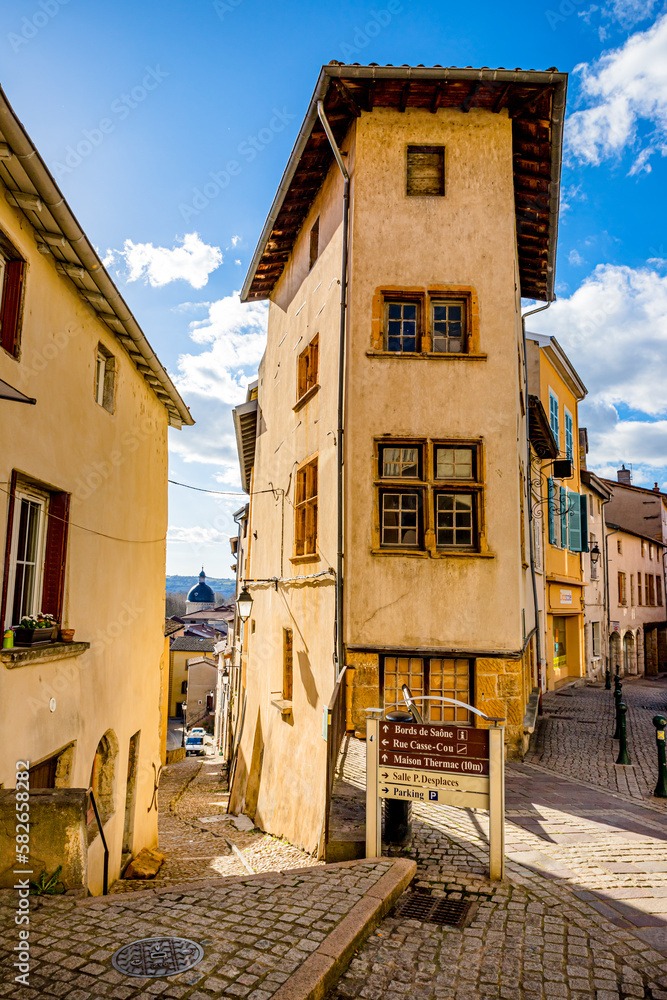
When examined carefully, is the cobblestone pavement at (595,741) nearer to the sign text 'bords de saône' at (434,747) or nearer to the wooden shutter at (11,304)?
the sign text 'bords de saône' at (434,747)

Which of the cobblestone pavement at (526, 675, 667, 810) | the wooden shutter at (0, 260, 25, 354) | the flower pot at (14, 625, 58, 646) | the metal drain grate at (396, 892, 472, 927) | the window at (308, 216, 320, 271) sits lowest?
the cobblestone pavement at (526, 675, 667, 810)

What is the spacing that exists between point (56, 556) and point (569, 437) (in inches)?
789

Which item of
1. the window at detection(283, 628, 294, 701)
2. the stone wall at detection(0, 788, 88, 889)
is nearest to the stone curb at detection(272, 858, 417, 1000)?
the stone wall at detection(0, 788, 88, 889)

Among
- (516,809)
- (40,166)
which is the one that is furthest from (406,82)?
(516,809)

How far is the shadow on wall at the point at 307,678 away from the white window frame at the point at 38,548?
516cm

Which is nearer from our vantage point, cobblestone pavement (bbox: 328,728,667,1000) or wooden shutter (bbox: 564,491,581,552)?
cobblestone pavement (bbox: 328,728,667,1000)

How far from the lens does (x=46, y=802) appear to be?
5203mm

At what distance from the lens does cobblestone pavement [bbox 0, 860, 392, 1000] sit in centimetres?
388

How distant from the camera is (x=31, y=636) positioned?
23.0 ft

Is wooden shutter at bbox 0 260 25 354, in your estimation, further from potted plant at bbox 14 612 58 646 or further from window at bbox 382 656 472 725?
window at bbox 382 656 472 725

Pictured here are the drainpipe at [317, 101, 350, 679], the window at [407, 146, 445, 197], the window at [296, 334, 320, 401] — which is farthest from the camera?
the window at [296, 334, 320, 401]

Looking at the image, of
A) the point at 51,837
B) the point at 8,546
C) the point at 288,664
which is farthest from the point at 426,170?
the point at 51,837

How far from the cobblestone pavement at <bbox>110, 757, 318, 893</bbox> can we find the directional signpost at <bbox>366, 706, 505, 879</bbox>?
7.42 feet

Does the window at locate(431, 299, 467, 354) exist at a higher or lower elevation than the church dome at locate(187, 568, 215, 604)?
higher
